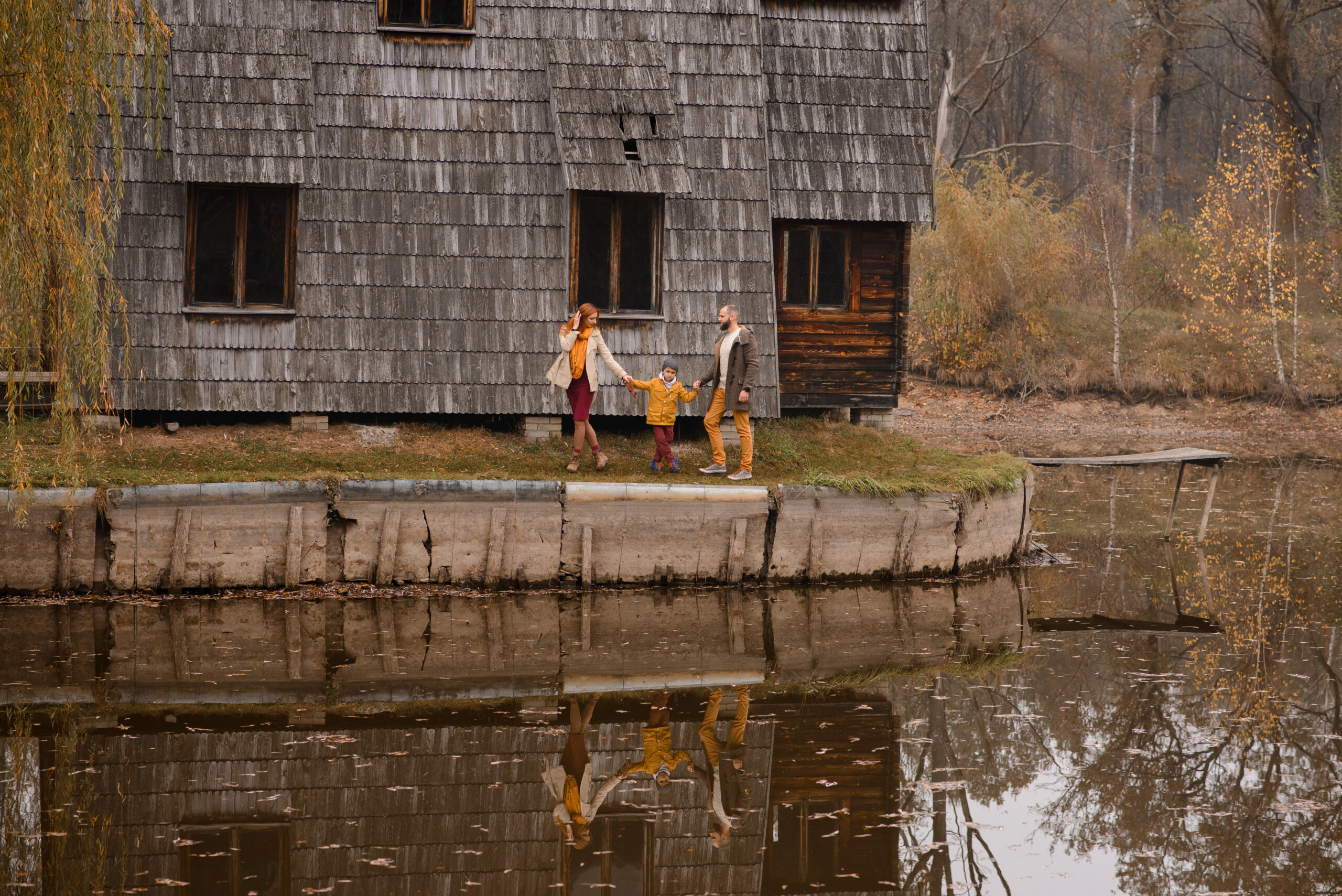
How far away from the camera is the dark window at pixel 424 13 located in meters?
14.3

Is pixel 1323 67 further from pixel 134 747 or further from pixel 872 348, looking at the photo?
pixel 134 747

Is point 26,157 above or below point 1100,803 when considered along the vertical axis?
above

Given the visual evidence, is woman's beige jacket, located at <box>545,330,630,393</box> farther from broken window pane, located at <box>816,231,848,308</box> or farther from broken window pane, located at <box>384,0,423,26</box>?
broken window pane, located at <box>384,0,423,26</box>

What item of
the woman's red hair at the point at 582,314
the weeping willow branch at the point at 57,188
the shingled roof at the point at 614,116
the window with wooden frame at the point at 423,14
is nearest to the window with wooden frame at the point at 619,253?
the shingled roof at the point at 614,116

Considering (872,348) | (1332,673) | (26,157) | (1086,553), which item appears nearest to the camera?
(26,157)

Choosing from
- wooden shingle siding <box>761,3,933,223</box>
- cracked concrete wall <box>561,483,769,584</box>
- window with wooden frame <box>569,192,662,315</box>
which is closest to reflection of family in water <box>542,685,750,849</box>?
cracked concrete wall <box>561,483,769,584</box>

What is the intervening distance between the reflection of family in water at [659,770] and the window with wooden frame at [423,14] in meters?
9.01

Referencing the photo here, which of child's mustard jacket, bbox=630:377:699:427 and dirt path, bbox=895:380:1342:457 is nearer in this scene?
child's mustard jacket, bbox=630:377:699:427

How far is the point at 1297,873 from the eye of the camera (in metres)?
6.31

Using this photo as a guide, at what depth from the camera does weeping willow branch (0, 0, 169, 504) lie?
8930 millimetres

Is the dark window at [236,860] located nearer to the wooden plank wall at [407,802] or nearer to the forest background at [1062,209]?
the wooden plank wall at [407,802]

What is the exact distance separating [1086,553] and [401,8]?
10.5 m

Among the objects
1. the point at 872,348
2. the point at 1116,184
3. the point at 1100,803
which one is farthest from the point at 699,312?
the point at 1116,184

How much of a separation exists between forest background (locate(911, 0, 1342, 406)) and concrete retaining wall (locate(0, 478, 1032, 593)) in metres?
16.3
